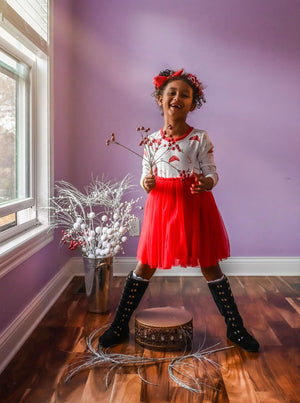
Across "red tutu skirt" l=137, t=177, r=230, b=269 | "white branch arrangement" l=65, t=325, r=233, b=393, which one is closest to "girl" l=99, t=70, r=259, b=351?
"red tutu skirt" l=137, t=177, r=230, b=269

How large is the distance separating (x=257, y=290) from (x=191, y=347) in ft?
3.36

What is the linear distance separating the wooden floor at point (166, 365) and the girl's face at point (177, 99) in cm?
107

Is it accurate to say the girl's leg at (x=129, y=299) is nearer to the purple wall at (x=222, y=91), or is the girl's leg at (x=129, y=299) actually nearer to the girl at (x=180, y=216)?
the girl at (x=180, y=216)

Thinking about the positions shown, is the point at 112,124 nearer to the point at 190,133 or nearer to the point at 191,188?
the point at 190,133

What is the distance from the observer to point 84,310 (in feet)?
8.26

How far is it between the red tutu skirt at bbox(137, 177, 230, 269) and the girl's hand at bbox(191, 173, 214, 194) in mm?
78

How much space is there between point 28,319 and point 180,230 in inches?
34.1

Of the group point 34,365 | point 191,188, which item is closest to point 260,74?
point 191,188

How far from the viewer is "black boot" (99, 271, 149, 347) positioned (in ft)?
6.73

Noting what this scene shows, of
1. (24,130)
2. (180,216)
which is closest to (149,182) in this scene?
(180,216)

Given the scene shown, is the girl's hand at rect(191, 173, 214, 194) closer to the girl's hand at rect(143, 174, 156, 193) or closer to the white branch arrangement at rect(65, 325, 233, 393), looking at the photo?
the girl's hand at rect(143, 174, 156, 193)

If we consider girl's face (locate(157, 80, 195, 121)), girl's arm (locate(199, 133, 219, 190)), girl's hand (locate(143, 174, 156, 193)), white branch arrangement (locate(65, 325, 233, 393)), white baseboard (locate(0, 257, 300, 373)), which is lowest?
white branch arrangement (locate(65, 325, 233, 393))

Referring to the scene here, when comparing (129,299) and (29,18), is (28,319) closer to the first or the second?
(129,299)

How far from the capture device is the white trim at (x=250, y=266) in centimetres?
329
